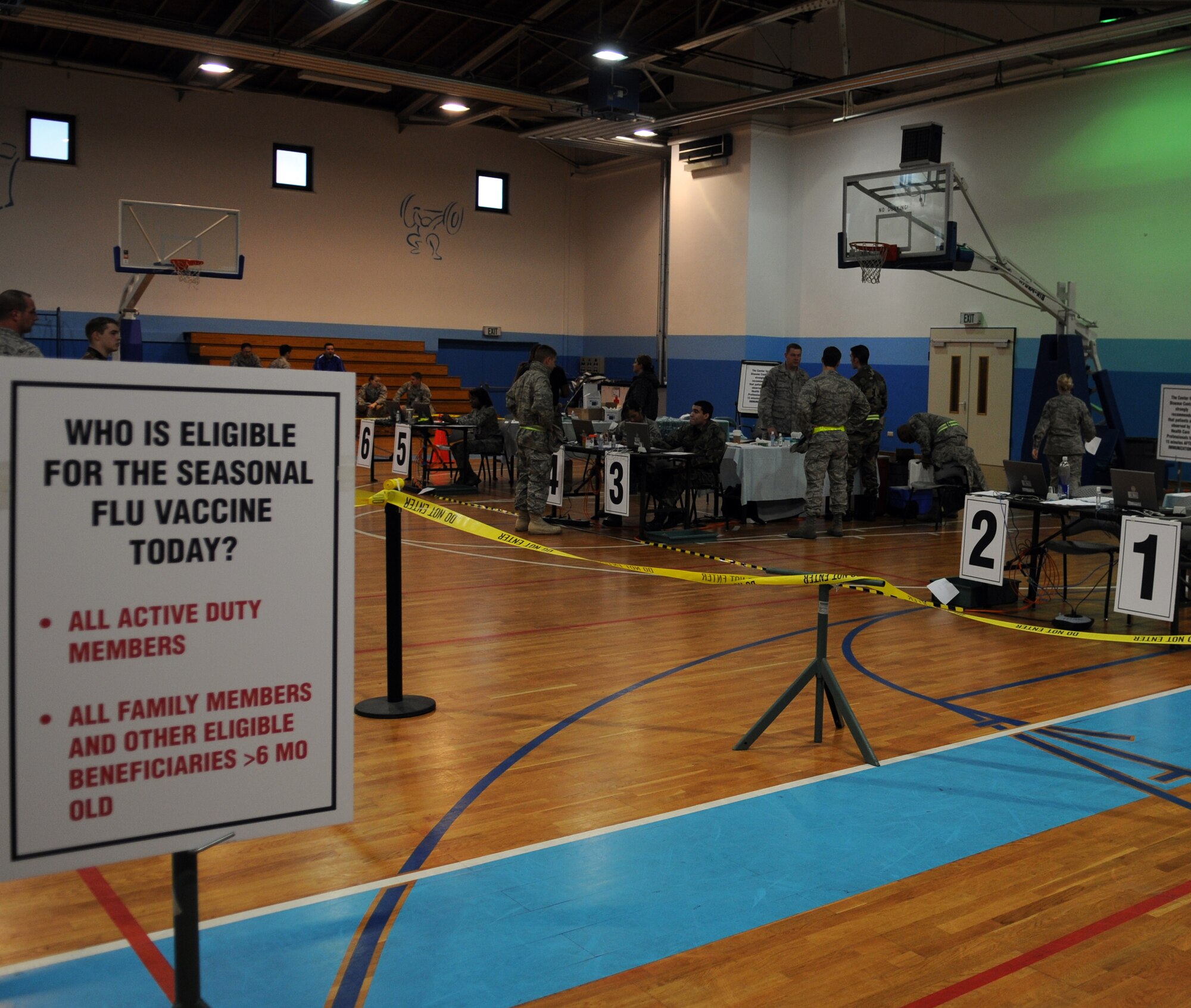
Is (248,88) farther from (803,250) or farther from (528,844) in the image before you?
(528,844)

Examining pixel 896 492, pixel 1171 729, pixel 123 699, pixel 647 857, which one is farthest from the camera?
→ pixel 896 492

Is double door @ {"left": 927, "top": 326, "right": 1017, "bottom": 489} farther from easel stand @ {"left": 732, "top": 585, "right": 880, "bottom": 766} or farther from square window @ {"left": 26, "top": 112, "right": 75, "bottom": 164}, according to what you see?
square window @ {"left": 26, "top": 112, "right": 75, "bottom": 164}

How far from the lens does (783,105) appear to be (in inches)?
715

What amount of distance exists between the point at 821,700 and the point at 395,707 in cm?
191

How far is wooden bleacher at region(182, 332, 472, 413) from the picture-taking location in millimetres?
19375

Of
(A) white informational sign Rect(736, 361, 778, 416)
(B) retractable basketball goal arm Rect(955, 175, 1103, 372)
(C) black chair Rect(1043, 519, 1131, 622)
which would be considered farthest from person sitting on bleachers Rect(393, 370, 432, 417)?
(C) black chair Rect(1043, 519, 1131, 622)

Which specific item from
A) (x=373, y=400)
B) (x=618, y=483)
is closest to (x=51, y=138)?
(x=373, y=400)

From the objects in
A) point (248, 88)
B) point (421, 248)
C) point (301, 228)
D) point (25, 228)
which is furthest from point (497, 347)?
point (25, 228)

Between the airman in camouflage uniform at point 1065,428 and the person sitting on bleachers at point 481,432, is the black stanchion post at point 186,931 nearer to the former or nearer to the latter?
the airman in camouflage uniform at point 1065,428

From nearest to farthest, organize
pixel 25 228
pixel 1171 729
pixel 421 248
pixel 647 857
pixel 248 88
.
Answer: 1. pixel 647 857
2. pixel 1171 729
3. pixel 25 228
4. pixel 248 88
5. pixel 421 248

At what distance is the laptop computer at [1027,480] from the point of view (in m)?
7.44

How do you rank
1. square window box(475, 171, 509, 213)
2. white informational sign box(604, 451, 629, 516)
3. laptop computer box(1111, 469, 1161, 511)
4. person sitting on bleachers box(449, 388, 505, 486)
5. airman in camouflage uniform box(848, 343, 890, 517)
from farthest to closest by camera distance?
1. square window box(475, 171, 509, 213)
2. person sitting on bleachers box(449, 388, 505, 486)
3. airman in camouflage uniform box(848, 343, 890, 517)
4. white informational sign box(604, 451, 629, 516)
5. laptop computer box(1111, 469, 1161, 511)

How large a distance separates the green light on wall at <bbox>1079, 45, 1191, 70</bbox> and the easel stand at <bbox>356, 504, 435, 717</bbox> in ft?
42.3

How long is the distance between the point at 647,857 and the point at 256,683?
1.95m
